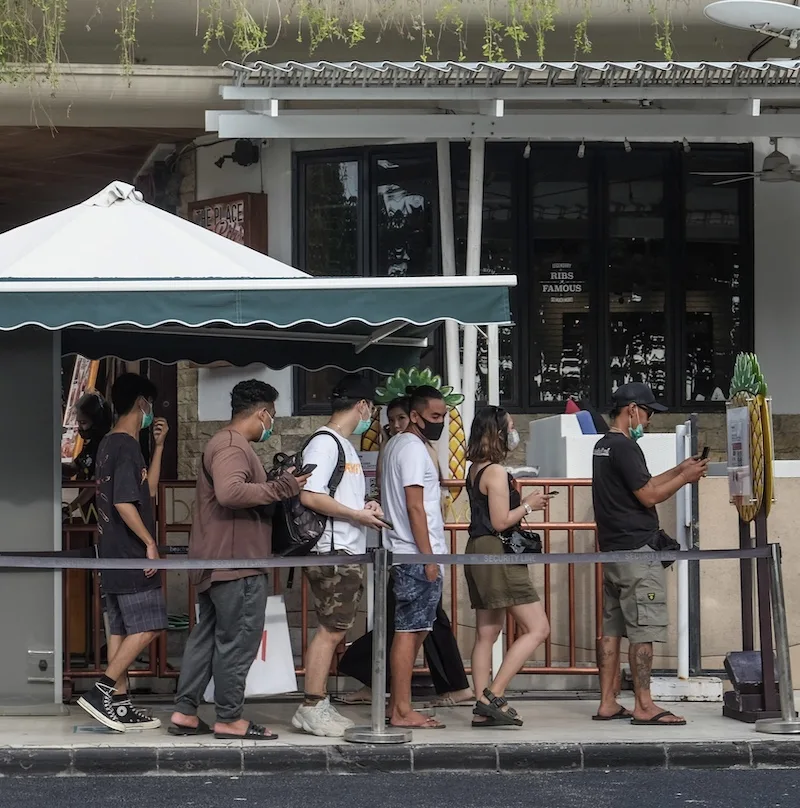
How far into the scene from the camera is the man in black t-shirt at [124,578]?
8234 millimetres

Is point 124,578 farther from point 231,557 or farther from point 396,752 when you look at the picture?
point 396,752

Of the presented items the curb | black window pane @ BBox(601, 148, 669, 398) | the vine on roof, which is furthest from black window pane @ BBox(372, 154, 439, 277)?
the curb

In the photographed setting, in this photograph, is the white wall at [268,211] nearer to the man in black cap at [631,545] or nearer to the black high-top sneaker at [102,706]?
the man in black cap at [631,545]

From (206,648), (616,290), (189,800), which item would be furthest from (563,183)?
(189,800)

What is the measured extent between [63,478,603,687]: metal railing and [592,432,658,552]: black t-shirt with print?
2.59ft

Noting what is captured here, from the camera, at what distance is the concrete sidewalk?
757 centimetres

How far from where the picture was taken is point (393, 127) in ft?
37.6

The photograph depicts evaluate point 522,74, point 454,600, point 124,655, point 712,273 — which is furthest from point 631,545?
point 712,273

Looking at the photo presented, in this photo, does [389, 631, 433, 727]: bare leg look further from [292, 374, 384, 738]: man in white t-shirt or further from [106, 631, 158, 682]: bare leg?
[106, 631, 158, 682]: bare leg

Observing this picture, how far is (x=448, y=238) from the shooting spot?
40.0ft

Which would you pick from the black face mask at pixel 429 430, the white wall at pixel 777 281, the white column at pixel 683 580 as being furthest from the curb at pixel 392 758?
the white wall at pixel 777 281

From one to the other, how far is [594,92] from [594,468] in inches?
143

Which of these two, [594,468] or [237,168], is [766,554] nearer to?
[594,468]

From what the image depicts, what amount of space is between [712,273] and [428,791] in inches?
293
